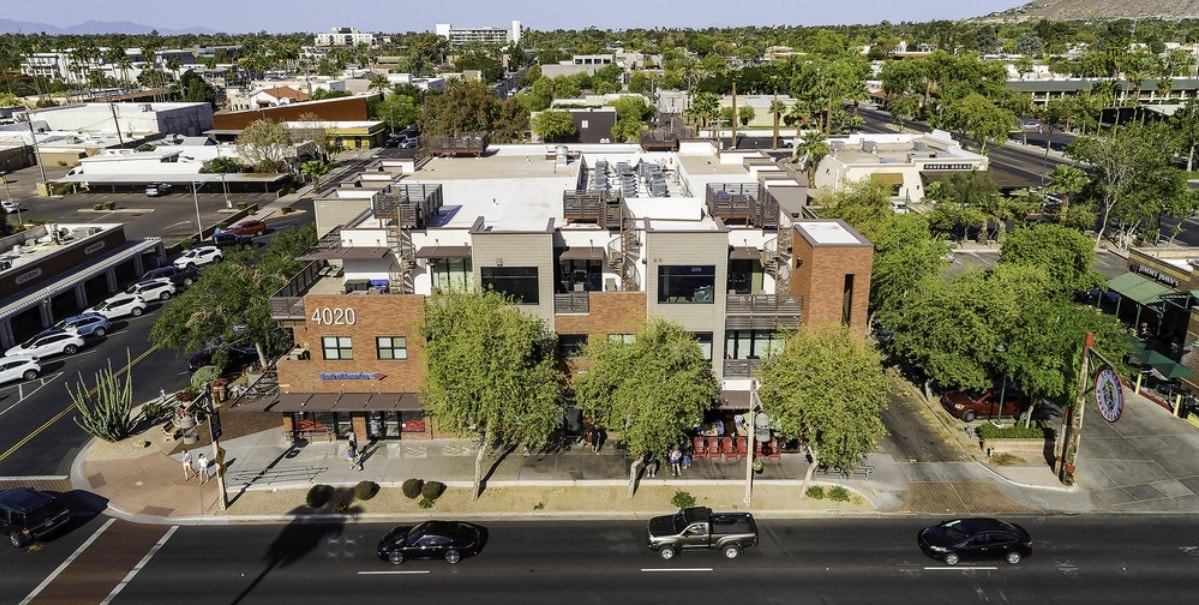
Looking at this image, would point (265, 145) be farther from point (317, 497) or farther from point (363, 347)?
point (317, 497)

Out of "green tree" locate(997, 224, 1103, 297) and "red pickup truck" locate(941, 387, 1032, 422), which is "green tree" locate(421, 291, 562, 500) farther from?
"green tree" locate(997, 224, 1103, 297)

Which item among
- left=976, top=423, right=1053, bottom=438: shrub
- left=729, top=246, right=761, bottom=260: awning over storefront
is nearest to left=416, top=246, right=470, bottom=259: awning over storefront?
left=729, top=246, right=761, bottom=260: awning over storefront

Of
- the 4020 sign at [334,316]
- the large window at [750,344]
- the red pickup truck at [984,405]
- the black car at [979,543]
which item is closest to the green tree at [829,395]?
the large window at [750,344]

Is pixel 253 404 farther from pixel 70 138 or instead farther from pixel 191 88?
pixel 191 88

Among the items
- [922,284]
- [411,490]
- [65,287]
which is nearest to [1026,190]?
[922,284]

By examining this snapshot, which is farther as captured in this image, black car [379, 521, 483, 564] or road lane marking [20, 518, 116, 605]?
black car [379, 521, 483, 564]
